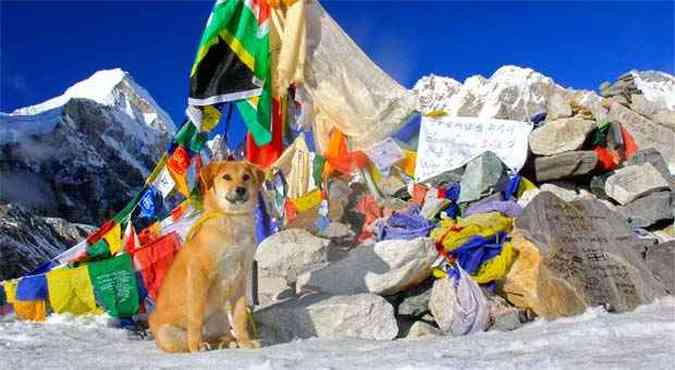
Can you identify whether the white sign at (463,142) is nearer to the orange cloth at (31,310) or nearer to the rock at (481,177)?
the rock at (481,177)

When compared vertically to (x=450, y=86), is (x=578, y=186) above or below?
below

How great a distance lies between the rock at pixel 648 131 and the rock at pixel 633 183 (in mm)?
1799

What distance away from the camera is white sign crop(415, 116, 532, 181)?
27.1 feet

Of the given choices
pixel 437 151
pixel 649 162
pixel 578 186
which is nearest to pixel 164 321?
pixel 437 151

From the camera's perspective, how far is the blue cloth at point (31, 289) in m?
6.09

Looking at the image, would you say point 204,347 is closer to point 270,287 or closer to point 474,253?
point 270,287

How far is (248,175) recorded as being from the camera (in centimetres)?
452

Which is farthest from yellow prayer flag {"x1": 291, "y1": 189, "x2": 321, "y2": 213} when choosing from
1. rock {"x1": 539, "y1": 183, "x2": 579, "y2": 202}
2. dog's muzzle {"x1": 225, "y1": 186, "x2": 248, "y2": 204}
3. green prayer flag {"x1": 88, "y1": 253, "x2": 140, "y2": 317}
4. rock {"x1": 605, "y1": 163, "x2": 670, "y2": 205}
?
rock {"x1": 605, "y1": 163, "x2": 670, "y2": 205}

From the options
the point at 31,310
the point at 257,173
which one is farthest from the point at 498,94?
the point at 31,310

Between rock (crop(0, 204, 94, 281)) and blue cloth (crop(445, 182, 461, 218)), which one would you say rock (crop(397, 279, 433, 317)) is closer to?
blue cloth (crop(445, 182, 461, 218))

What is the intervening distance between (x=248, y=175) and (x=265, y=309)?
1.32m

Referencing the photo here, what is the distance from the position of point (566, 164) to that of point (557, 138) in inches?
14.1

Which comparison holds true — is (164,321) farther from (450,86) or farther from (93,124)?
(93,124)

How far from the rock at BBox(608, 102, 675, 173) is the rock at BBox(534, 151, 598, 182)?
1.81m
